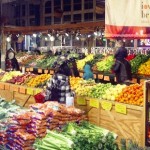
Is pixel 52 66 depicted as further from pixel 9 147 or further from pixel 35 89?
pixel 9 147

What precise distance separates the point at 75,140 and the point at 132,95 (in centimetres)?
167

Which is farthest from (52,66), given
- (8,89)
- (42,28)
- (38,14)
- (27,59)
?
(38,14)

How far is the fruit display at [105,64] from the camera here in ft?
37.5

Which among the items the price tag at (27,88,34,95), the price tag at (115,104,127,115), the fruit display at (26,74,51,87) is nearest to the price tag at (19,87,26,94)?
the price tag at (27,88,34,95)

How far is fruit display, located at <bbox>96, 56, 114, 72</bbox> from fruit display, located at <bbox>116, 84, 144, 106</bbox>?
19.5 ft

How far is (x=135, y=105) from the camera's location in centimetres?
469

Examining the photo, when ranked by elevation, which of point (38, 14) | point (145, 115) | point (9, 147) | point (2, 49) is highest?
point (38, 14)

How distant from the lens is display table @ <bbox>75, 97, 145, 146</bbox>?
4516mm

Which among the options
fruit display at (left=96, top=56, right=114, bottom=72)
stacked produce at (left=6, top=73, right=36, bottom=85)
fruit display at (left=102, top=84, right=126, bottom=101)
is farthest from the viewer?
fruit display at (left=96, top=56, right=114, bottom=72)

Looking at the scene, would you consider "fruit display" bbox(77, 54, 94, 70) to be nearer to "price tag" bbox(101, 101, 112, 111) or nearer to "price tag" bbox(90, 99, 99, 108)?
"price tag" bbox(90, 99, 99, 108)

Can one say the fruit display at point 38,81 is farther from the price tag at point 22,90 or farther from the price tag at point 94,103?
the price tag at point 94,103

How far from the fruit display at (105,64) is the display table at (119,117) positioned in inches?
241

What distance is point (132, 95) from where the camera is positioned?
502 centimetres

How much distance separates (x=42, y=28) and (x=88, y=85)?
689 centimetres
